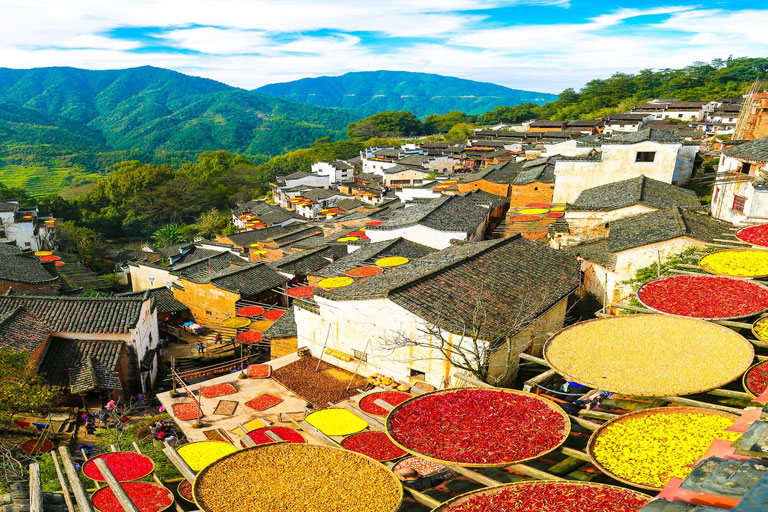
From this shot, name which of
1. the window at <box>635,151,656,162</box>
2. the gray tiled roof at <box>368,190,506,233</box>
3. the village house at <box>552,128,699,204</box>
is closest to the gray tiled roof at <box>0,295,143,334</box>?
the gray tiled roof at <box>368,190,506,233</box>

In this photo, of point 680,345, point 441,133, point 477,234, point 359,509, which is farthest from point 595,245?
point 441,133

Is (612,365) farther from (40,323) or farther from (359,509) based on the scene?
(40,323)

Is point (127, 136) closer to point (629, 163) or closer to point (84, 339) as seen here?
point (84, 339)

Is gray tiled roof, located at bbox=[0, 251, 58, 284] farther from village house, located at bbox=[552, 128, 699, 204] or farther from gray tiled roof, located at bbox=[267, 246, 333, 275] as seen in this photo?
village house, located at bbox=[552, 128, 699, 204]

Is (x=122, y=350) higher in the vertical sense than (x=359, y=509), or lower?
lower

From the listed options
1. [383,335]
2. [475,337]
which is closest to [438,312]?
[383,335]

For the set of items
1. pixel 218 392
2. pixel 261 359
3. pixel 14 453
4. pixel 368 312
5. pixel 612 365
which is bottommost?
pixel 261 359
